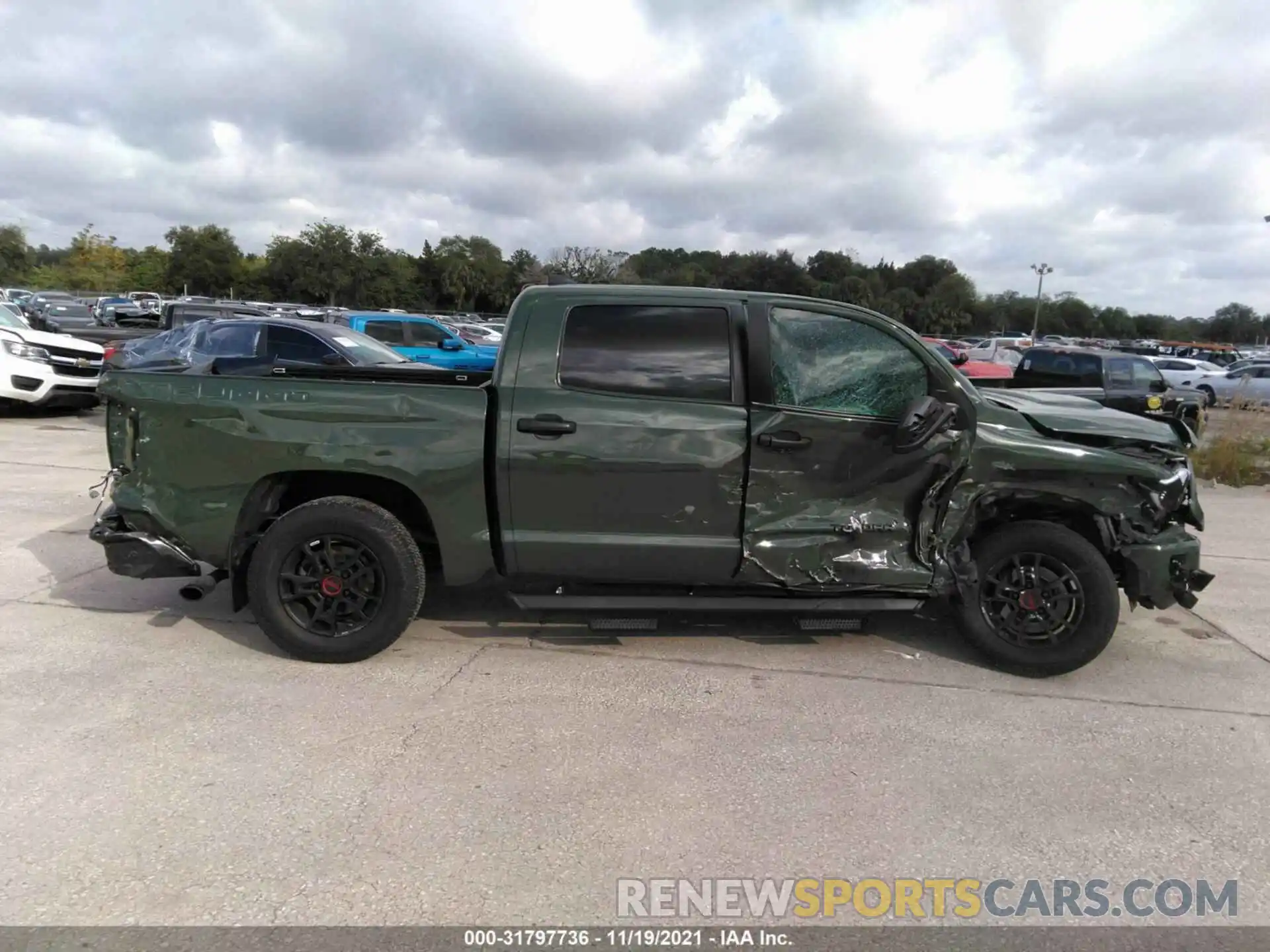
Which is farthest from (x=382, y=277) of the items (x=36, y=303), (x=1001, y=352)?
(x=1001, y=352)

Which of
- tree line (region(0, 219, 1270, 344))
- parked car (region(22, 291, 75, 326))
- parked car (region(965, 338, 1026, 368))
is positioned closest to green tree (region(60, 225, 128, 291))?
tree line (region(0, 219, 1270, 344))

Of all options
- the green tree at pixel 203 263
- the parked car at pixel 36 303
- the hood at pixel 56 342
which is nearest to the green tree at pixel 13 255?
the green tree at pixel 203 263

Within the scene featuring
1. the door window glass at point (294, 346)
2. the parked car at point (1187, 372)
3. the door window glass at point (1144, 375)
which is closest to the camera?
the door window glass at point (294, 346)

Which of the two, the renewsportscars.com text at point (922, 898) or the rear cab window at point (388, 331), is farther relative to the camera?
the rear cab window at point (388, 331)

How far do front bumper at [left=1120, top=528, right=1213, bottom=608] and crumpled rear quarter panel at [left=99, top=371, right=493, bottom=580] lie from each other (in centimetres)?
348

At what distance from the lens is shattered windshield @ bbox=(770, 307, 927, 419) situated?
4398mm

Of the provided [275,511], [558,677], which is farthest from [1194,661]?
[275,511]

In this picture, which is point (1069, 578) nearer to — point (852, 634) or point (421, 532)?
point (852, 634)

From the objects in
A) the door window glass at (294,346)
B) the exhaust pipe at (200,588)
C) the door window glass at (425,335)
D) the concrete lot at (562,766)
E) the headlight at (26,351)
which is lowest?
the concrete lot at (562,766)

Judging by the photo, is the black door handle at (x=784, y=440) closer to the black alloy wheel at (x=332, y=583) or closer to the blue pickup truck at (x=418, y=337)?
the black alloy wheel at (x=332, y=583)

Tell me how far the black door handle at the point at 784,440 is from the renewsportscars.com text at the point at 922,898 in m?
2.10

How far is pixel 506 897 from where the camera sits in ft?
8.94

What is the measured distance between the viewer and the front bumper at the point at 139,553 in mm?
4434

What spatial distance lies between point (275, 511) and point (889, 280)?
6550cm
